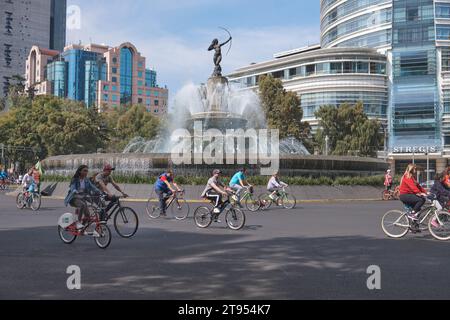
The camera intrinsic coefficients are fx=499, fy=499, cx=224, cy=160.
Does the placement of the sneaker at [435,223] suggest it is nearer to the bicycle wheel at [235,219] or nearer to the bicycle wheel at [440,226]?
the bicycle wheel at [440,226]

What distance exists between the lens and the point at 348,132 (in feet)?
180

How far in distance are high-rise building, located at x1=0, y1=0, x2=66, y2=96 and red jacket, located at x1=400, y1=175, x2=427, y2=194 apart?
541 feet

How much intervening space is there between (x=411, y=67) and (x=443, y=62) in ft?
14.0

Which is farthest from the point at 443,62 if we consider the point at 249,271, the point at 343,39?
the point at 249,271

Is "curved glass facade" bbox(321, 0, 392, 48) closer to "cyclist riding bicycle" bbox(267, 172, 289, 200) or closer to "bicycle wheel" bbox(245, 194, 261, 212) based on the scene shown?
"cyclist riding bicycle" bbox(267, 172, 289, 200)

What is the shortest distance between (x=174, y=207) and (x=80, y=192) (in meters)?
6.28

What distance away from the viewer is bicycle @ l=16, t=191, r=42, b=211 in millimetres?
19453

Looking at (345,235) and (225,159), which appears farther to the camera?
(225,159)

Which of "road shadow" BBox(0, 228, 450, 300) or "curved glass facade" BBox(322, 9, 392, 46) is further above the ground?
"curved glass facade" BBox(322, 9, 392, 46)

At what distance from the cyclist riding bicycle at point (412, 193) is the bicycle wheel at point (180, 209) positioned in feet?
22.7

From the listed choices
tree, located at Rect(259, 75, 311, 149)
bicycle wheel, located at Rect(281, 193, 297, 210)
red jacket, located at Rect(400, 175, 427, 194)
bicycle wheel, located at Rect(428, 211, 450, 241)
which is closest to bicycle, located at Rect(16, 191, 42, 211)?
bicycle wheel, located at Rect(281, 193, 297, 210)

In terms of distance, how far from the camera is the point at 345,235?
12016mm
